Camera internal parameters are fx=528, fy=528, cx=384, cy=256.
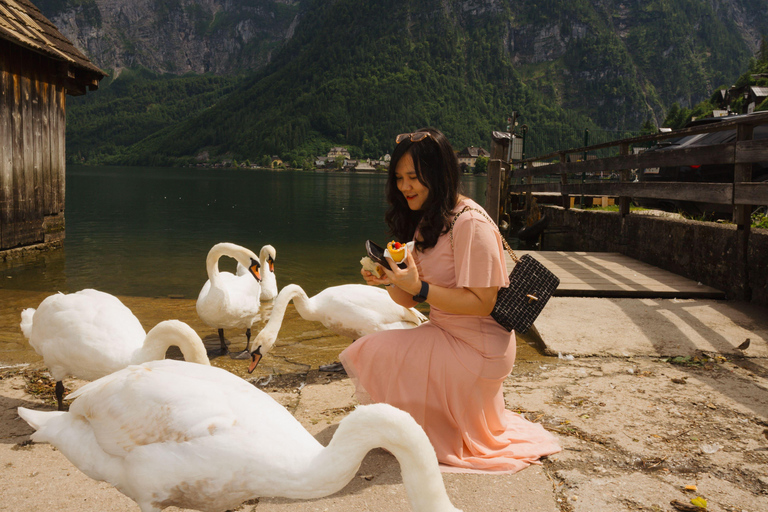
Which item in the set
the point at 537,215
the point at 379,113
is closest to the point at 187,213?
the point at 537,215

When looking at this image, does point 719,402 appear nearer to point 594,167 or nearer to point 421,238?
point 421,238

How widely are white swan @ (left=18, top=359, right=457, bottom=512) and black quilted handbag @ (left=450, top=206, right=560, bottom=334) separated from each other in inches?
57.5

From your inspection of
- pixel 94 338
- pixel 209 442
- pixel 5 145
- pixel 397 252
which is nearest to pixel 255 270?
pixel 94 338

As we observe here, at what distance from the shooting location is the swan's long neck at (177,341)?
4.17 meters

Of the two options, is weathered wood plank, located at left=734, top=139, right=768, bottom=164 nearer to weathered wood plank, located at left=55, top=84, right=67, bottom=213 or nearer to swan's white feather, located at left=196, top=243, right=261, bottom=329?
swan's white feather, located at left=196, top=243, right=261, bottom=329

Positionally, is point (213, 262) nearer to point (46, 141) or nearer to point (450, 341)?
point (450, 341)

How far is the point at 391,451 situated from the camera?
2.45 metres

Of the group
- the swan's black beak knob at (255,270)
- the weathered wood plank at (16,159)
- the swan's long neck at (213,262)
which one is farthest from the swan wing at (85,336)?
the weathered wood plank at (16,159)

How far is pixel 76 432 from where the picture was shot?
3.25m

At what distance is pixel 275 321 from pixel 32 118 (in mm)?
11488

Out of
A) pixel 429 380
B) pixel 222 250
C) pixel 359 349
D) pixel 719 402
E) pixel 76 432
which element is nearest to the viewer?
pixel 76 432

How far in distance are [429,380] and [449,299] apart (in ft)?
2.01

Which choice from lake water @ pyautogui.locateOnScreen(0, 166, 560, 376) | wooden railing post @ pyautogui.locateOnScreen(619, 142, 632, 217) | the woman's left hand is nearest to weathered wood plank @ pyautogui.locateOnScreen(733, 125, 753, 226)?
lake water @ pyautogui.locateOnScreen(0, 166, 560, 376)

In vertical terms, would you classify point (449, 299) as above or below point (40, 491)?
above
